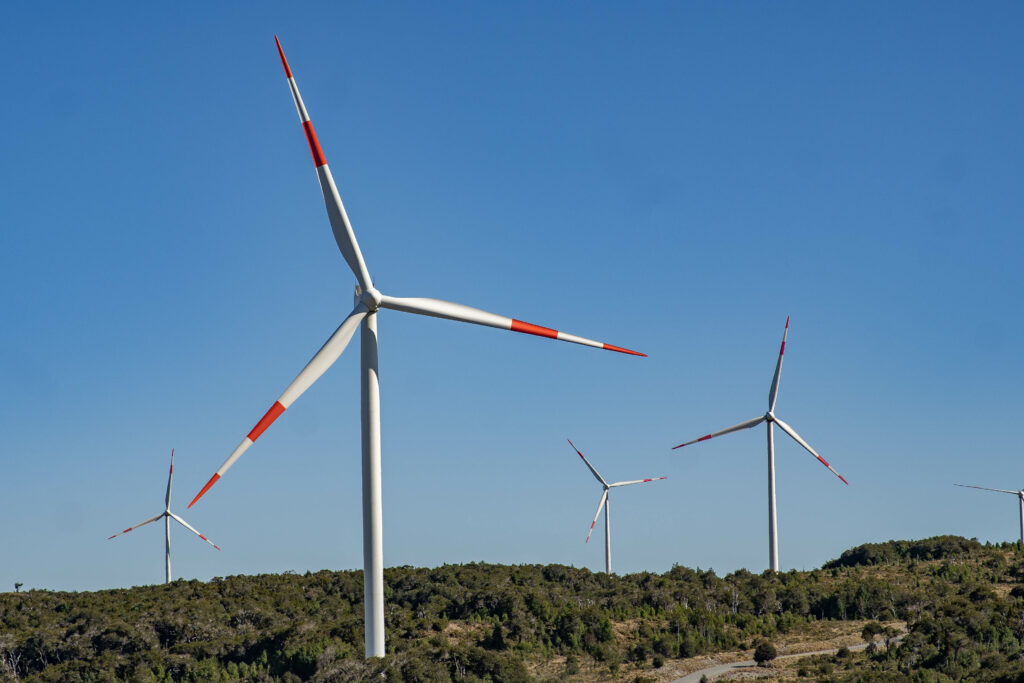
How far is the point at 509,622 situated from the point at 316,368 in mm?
32574

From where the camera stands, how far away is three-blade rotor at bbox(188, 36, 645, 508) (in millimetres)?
48219

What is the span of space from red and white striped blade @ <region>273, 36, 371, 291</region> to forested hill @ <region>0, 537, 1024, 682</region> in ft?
57.8

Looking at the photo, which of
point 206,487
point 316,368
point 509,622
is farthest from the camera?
point 509,622

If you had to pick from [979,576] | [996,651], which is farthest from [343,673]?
[979,576]

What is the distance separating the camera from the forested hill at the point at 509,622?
59.4 metres

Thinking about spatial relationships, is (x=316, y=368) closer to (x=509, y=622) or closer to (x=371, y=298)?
(x=371, y=298)

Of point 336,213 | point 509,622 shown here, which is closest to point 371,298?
point 336,213

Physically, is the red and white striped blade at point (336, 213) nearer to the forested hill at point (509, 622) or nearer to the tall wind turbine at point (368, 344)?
the tall wind turbine at point (368, 344)

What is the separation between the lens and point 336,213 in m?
51.6

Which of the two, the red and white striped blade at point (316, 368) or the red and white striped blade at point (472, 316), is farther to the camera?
the red and white striped blade at point (472, 316)

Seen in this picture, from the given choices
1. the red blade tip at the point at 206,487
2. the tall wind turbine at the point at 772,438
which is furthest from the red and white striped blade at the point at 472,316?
the tall wind turbine at the point at 772,438

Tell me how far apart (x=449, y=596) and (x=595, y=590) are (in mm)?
11959

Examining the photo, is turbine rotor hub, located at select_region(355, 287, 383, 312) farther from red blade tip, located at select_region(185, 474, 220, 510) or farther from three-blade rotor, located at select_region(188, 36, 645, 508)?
red blade tip, located at select_region(185, 474, 220, 510)

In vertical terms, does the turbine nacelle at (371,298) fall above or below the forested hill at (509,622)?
above
